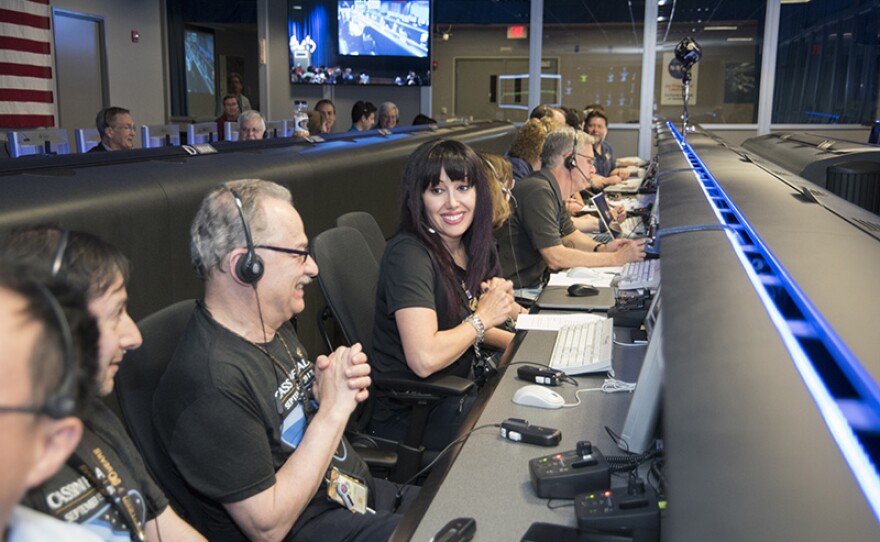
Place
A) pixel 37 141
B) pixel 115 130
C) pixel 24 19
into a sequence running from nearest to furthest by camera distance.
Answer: pixel 37 141 → pixel 115 130 → pixel 24 19

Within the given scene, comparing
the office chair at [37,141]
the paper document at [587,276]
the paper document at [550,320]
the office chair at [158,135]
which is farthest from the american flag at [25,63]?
the paper document at [550,320]

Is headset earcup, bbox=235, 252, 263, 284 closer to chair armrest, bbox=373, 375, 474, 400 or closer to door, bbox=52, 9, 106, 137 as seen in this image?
chair armrest, bbox=373, 375, 474, 400

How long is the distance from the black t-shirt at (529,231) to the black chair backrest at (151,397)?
2050 millimetres

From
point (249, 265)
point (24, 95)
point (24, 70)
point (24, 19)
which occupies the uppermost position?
point (24, 19)

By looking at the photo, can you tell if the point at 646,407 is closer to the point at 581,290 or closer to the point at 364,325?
the point at 364,325

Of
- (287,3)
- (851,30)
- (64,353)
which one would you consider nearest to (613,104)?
(851,30)

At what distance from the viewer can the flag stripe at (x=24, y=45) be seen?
700cm

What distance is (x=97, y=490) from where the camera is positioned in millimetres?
1115

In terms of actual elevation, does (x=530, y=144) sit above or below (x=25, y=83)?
below

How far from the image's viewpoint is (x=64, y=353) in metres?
0.51

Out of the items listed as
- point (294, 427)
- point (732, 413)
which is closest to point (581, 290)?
point (294, 427)

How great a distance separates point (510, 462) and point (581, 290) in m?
1.51

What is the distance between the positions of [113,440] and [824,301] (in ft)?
3.24

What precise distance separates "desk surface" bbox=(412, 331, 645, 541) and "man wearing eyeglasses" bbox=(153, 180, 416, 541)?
0.23 meters
